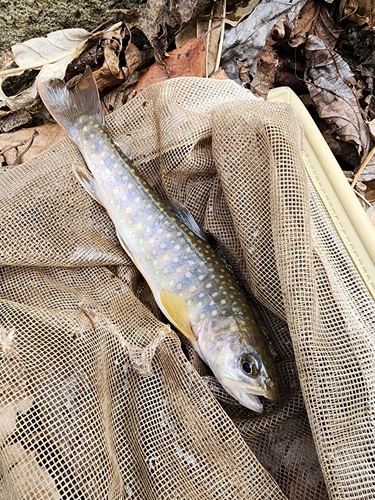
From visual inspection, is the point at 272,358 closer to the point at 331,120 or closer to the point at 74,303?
the point at 74,303

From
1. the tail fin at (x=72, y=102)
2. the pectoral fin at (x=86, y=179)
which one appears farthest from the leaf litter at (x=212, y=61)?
the pectoral fin at (x=86, y=179)

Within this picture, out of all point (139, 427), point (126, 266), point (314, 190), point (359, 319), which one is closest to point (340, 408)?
point (359, 319)

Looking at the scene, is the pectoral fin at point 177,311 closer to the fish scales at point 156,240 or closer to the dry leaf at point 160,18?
the fish scales at point 156,240

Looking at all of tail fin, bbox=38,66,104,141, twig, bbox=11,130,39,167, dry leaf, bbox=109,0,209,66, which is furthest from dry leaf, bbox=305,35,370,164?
twig, bbox=11,130,39,167

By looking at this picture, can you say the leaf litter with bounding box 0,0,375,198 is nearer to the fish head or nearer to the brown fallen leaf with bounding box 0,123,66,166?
the brown fallen leaf with bounding box 0,123,66,166

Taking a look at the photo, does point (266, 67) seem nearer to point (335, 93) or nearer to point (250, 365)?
point (335, 93)

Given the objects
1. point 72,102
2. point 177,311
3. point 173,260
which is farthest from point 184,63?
point 177,311
